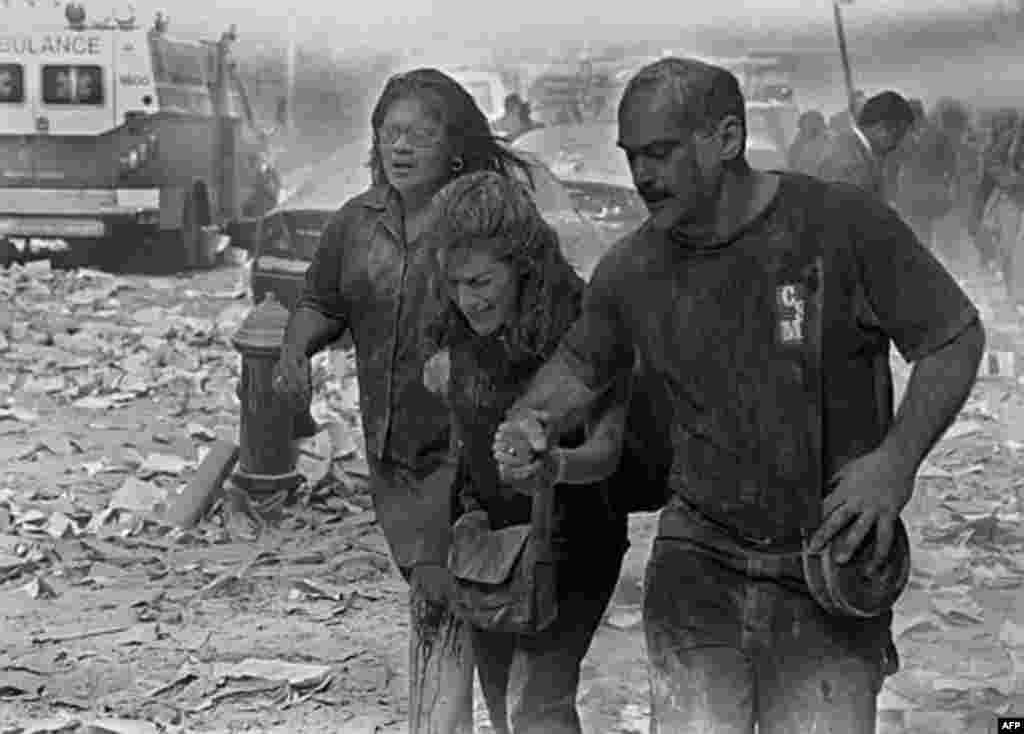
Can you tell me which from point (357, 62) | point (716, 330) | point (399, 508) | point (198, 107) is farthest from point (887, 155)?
point (198, 107)

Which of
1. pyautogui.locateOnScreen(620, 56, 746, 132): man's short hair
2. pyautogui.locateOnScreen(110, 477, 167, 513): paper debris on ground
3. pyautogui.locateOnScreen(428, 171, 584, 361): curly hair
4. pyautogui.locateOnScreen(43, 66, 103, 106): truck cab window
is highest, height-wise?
pyautogui.locateOnScreen(620, 56, 746, 132): man's short hair

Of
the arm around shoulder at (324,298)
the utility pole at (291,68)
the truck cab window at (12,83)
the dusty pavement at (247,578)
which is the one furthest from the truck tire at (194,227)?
the arm around shoulder at (324,298)

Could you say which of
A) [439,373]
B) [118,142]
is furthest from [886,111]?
[118,142]

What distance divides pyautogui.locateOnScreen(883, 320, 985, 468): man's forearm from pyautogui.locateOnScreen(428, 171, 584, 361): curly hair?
63 cm

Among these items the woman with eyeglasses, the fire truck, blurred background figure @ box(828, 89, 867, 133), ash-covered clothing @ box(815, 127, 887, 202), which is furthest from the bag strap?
the fire truck

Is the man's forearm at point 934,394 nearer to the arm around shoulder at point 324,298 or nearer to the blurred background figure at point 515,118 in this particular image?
the arm around shoulder at point 324,298

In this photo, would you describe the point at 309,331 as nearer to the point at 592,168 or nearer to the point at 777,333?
the point at 777,333

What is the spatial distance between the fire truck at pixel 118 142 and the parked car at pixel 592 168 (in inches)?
36.8

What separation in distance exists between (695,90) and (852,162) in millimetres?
1838

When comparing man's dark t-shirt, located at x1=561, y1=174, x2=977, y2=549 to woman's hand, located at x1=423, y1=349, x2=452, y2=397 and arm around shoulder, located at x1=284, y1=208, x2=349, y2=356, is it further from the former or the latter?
arm around shoulder, located at x1=284, y1=208, x2=349, y2=356

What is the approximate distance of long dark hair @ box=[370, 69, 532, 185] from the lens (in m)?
3.41

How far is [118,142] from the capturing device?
20.1 feet

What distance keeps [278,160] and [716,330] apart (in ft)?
9.42

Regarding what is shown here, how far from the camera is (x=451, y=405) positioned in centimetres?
310
